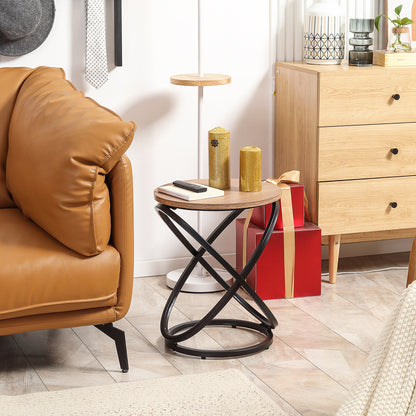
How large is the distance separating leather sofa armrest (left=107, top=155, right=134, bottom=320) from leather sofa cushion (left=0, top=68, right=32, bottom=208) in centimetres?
51

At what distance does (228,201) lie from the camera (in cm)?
246

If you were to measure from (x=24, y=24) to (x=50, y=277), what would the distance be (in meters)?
1.18

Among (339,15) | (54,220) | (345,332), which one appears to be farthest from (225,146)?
(339,15)

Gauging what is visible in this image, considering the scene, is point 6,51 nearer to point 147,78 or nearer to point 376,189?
point 147,78

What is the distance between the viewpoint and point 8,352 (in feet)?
8.67

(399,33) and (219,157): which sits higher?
(399,33)

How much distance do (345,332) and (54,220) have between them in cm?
112

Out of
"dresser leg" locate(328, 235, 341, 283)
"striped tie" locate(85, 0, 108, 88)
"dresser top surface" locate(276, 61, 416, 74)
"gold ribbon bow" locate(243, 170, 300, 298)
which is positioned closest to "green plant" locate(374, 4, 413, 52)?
"dresser top surface" locate(276, 61, 416, 74)

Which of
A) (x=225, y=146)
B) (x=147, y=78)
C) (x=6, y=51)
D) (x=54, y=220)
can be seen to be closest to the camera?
(x=54, y=220)

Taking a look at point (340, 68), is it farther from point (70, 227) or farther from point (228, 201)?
point (70, 227)

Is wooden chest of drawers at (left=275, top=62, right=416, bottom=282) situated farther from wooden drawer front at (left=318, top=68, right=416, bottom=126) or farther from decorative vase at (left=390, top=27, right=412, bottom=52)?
decorative vase at (left=390, top=27, right=412, bottom=52)

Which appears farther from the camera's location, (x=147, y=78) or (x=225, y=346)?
(x=147, y=78)

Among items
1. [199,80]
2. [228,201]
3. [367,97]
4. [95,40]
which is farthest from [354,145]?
[95,40]

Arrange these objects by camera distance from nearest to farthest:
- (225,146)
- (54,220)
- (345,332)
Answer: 1. (54,220)
2. (225,146)
3. (345,332)
